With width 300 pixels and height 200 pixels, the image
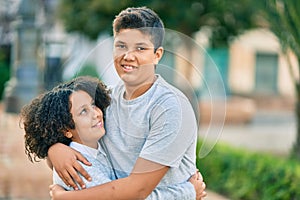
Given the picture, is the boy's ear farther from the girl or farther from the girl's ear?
the girl's ear

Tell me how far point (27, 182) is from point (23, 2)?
33.4 feet

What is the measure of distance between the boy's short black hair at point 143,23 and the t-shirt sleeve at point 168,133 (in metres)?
0.23

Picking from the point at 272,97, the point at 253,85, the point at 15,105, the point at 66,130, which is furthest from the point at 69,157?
the point at 253,85

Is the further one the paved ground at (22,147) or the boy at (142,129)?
the paved ground at (22,147)

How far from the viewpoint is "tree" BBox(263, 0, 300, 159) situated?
9.05 metres

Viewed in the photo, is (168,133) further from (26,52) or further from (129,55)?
(26,52)

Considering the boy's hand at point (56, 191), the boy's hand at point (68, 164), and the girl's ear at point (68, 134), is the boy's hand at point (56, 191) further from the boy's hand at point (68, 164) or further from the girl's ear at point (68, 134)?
the girl's ear at point (68, 134)

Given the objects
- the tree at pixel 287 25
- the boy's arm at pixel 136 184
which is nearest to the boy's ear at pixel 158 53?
the boy's arm at pixel 136 184

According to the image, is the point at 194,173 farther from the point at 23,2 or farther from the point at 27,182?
the point at 23,2

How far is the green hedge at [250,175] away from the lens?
6.70 meters

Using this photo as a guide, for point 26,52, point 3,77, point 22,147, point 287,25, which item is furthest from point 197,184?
point 3,77

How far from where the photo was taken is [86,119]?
2631 mm

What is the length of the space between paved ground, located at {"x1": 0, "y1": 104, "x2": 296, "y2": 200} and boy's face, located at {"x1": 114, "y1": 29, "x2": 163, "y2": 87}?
0.45 m

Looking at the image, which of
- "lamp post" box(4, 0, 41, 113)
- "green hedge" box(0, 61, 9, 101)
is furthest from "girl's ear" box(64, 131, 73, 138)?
"green hedge" box(0, 61, 9, 101)
